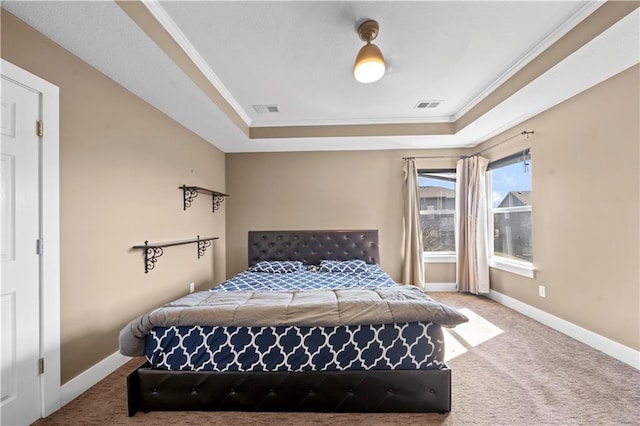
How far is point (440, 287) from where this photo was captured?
187 inches

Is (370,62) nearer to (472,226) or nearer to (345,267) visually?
(345,267)

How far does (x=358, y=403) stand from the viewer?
1791mm

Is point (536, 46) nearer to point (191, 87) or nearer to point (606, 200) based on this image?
point (606, 200)

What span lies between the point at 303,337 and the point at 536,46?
2883 mm

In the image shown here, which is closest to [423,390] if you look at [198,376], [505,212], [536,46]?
[198,376]

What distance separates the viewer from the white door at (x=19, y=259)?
1.64 meters

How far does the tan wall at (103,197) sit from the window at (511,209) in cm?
422

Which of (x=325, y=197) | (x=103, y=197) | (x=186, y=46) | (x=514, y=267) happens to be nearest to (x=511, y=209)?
(x=514, y=267)

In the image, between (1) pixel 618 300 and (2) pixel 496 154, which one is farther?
(2) pixel 496 154

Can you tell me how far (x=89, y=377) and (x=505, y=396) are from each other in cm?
296

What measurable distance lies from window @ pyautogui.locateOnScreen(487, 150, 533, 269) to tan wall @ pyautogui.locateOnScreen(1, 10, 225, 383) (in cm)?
422

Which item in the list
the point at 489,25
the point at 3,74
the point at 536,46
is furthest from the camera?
the point at 536,46

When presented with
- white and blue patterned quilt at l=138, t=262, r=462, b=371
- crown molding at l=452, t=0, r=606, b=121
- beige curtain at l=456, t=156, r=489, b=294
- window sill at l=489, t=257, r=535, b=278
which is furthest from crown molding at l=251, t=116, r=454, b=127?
white and blue patterned quilt at l=138, t=262, r=462, b=371

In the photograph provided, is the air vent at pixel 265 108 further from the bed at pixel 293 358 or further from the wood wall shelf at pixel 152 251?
the bed at pixel 293 358
